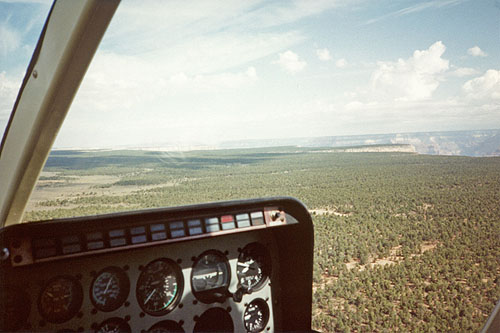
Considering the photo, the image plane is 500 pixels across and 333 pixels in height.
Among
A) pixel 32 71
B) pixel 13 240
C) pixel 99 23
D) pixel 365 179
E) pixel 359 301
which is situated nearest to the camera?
pixel 99 23

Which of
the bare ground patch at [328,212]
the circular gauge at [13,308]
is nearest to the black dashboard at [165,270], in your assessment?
the circular gauge at [13,308]

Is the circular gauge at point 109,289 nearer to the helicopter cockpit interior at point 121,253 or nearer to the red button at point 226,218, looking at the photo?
the helicopter cockpit interior at point 121,253

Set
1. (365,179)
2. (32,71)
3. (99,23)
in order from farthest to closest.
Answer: (365,179), (32,71), (99,23)

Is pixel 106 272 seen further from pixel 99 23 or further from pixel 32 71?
pixel 99 23

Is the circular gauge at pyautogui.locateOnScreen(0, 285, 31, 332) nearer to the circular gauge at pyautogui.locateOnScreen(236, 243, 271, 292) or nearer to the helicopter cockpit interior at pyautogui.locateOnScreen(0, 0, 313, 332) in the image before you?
the helicopter cockpit interior at pyautogui.locateOnScreen(0, 0, 313, 332)

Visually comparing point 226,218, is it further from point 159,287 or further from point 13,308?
point 13,308

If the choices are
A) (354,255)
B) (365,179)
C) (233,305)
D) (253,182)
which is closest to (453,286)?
(354,255)
